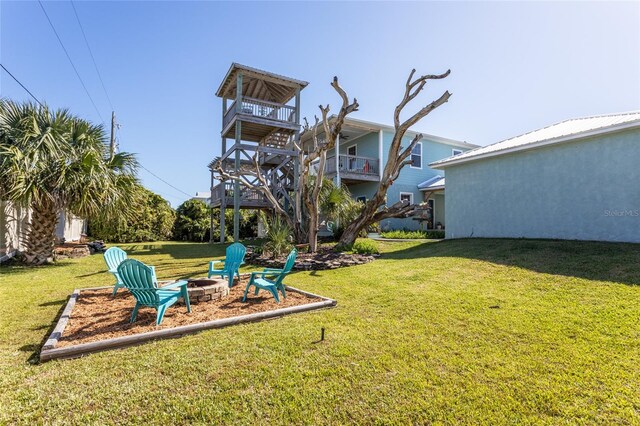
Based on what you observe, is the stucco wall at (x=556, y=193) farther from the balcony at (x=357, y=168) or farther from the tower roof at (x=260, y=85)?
the tower roof at (x=260, y=85)

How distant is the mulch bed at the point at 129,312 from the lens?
4.14 m

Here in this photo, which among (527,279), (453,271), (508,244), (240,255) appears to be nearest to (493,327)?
(527,279)

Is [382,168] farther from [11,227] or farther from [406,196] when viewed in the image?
[11,227]

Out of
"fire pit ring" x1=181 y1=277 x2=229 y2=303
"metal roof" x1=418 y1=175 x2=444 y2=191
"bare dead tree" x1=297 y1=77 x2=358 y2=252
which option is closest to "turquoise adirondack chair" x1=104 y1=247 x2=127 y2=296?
"fire pit ring" x1=181 y1=277 x2=229 y2=303

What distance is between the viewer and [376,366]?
3.28 metres

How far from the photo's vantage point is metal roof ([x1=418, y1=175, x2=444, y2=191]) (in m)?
18.7

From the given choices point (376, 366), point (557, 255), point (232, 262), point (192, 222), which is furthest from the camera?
point (192, 222)

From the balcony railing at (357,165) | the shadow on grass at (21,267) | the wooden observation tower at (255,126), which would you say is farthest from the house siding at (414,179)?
the shadow on grass at (21,267)

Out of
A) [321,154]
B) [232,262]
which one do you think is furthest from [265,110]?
[232,262]

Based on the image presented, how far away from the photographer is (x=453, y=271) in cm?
779

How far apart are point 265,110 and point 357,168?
6129 millimetres

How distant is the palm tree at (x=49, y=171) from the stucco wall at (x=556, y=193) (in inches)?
512

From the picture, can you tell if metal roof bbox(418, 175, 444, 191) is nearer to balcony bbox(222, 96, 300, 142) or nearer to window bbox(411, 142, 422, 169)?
window bbox(411, 142, 422, 169)

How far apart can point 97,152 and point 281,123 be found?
26.5ft
